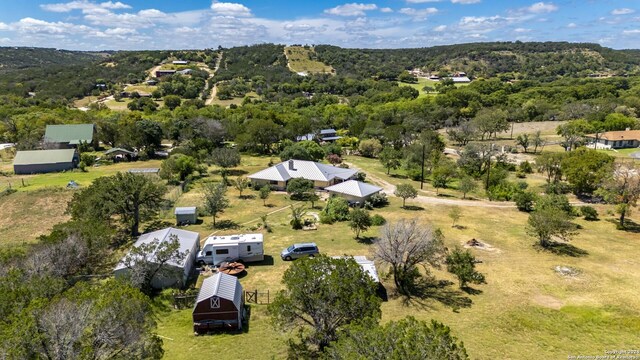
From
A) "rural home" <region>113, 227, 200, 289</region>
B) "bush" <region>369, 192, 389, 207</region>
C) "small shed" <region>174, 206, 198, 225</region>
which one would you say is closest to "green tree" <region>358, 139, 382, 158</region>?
"bush" <region>369, 192, 389, 207</region>

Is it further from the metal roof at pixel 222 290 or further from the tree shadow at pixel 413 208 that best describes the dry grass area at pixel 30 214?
the tree shadow at pixel 413 208

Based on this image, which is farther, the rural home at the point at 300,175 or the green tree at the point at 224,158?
the green tree at the point at 224,158

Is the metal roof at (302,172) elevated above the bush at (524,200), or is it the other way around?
the metal roof at (302,172)

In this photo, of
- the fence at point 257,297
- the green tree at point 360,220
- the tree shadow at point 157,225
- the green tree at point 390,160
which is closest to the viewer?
the fence at point 257,297

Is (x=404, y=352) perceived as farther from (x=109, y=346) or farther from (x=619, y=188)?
(x=619, y=188)

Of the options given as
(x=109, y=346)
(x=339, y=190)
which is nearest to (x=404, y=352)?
(x=109, y=346)

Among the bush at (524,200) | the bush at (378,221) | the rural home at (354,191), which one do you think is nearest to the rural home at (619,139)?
the bush at (524,200)

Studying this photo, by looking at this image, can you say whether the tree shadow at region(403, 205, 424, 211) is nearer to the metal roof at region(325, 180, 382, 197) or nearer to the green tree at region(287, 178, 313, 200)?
the metal roof at region(325, 180, 382, 197)
